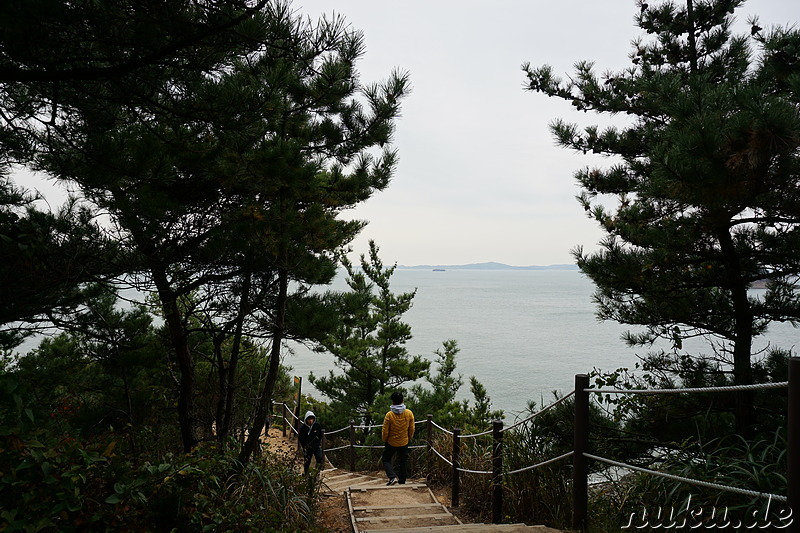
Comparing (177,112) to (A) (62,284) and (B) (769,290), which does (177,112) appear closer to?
(A) (62,284)

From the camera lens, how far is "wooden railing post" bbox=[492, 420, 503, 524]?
466 cm

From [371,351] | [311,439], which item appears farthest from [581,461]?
[371,351]

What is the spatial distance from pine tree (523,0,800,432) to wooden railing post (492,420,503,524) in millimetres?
2391

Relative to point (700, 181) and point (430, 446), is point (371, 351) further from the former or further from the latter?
point (700, 181)

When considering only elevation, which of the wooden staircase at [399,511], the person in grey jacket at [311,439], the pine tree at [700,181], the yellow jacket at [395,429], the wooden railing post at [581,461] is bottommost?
the wooden staircase at [399,511]

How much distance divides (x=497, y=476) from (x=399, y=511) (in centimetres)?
135

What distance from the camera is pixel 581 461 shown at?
3445 millimetres

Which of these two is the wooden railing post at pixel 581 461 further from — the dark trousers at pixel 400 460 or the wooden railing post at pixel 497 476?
the dark trousers at pixel 400 460

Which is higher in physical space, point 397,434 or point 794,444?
point 794,444

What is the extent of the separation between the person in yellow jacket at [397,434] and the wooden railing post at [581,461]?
12.7ft

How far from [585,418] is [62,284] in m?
4.03

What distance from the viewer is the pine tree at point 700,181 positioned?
3955 mm

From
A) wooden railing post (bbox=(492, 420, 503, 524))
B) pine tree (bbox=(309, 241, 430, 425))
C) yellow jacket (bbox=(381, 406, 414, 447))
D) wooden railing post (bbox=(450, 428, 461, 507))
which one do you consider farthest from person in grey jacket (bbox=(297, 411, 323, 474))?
pine tree (bbox=(309, 241, 430, 425))

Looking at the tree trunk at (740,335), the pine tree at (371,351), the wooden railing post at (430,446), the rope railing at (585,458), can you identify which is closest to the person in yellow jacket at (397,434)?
the wooden railing post at (430,446)
